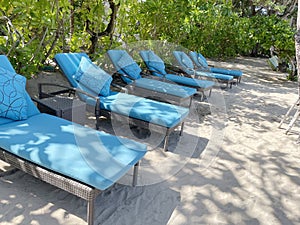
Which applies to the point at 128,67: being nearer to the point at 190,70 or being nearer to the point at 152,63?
the point at 152,63

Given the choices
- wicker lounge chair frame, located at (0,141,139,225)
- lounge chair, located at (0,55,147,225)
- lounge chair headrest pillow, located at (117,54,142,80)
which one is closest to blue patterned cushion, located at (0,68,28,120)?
lounge chair, located at (0,55,147,225)

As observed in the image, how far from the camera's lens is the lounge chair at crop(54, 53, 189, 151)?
3457 millimetres

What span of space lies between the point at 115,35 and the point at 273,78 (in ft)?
22.2

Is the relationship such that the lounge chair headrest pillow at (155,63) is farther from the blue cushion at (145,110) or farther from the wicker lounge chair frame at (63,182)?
the wicker lounge chair frame at (63,182)

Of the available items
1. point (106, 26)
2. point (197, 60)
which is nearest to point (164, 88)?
point (106, 26)

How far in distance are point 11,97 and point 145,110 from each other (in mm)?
1647

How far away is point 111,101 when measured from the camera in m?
3.90

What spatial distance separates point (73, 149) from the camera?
7.67ft

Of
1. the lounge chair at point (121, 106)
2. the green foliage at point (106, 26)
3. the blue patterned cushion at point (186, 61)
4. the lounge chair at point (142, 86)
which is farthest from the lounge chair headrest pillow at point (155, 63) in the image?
the lounge chair at point (121, 106)

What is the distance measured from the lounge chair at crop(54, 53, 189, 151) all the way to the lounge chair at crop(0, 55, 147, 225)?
85 cm

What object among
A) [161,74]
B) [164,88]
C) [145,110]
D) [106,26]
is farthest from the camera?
[161,74]

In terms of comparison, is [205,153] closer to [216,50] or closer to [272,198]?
[272,198]

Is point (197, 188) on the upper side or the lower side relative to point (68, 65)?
lower

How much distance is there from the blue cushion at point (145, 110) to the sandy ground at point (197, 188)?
409mm
